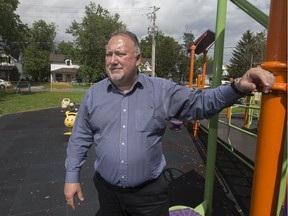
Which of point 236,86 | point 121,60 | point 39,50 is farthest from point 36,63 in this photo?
point 236,86

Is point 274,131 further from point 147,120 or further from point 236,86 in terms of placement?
point 147,120

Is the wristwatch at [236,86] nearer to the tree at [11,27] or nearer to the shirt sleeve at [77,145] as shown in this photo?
the shirt sleeve at [77,145]

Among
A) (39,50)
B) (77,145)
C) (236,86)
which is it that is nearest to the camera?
(236,86)

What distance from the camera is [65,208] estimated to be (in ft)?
11.9

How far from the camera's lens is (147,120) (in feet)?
6.49

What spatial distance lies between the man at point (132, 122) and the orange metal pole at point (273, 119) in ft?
1.98

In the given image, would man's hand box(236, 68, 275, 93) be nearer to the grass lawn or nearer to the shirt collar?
the shirt collar

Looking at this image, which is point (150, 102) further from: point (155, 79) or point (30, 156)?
point (30, 156)

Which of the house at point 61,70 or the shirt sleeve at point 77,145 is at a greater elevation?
the house at point 61,70

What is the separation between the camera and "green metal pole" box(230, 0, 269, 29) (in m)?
1.81

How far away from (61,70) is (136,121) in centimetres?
6173

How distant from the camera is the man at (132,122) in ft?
6.45

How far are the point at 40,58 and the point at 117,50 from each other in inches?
2415

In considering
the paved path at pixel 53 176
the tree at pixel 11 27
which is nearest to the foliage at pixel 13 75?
the tree at pixel 11 27
